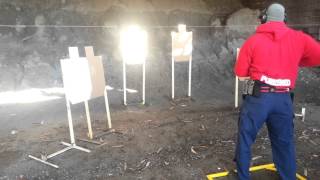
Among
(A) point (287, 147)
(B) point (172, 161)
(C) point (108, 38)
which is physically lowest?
(B) point (172, 161)

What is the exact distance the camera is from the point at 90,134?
4.73 m

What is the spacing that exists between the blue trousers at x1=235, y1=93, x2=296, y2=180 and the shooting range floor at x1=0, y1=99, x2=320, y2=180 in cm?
46

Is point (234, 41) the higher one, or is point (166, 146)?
point (234, 41)

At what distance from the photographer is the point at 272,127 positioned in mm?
3152

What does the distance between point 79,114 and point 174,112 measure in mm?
1841

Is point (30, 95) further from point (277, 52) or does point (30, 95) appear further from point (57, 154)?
point (277, 52)

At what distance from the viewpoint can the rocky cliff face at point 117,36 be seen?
7527 mm

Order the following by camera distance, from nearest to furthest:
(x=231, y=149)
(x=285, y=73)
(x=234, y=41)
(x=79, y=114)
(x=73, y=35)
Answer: (x=285, y=73) < (x=231, y=149) < (x=79, y=114) < (x=73, y=35) < (x=234, y=41)

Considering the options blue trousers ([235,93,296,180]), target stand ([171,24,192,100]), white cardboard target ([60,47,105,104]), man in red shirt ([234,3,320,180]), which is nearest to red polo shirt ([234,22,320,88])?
man in red shirt ([234,3,320,180])

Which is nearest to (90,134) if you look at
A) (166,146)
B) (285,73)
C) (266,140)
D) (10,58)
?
(166,146)

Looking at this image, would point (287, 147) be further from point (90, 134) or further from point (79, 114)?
point (79, 114)

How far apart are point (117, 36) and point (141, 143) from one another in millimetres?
4590

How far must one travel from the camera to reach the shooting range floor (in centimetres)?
378

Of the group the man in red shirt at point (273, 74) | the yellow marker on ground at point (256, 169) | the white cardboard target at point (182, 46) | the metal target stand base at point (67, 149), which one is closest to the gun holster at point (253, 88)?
the man in red shirt at point (273, 74)
